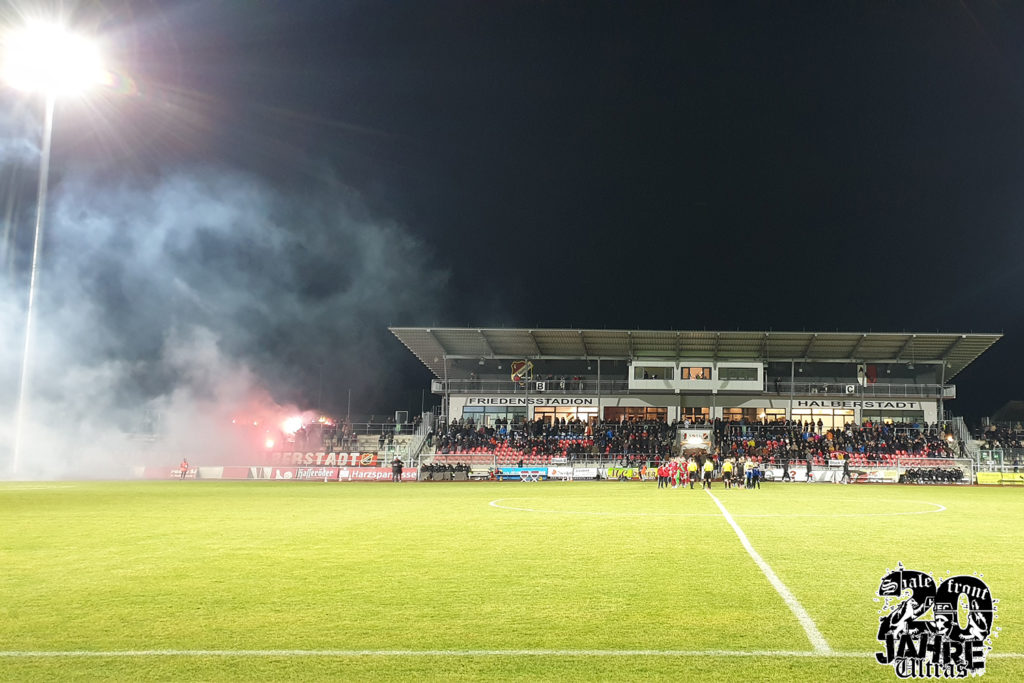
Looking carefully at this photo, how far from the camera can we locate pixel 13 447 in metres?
50.9

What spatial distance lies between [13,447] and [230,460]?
14.1 metres

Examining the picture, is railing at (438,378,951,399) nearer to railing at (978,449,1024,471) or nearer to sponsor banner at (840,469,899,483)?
railing at (978,449,1024,471)

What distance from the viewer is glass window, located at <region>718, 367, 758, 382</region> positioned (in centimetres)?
6372

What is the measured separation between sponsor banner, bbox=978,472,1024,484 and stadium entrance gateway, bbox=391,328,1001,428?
17.2 meters

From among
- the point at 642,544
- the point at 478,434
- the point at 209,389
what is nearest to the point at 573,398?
the point at 478,434

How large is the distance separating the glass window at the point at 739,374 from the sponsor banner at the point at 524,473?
2114 centimetres

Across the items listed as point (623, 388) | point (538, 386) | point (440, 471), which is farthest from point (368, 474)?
point (623, 388)

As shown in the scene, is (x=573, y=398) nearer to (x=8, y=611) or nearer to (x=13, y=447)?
(x=13, y=447)

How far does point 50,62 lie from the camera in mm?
39938

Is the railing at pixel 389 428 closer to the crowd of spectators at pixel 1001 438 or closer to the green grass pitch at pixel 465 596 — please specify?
the crowd of spectators at pixel 1001 438

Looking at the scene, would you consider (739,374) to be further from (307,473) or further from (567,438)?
(307,473)

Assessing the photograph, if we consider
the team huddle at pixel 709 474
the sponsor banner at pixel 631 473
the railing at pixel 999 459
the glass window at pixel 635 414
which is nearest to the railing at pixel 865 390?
the railing at pixel 999 459

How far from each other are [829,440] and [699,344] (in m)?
12.0

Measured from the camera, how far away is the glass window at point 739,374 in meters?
63.7
